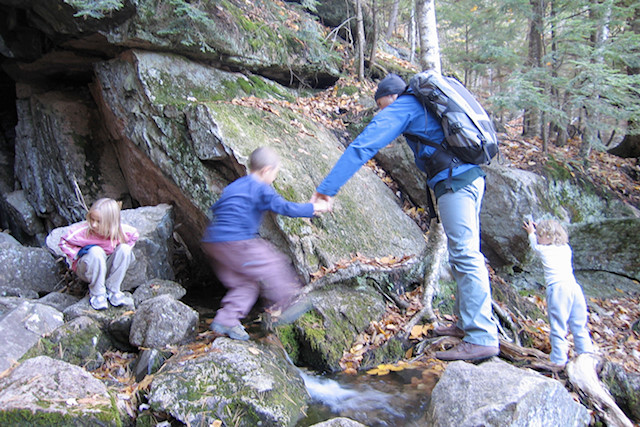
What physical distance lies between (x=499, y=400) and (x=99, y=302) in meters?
4.15

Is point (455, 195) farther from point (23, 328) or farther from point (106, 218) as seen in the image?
point (23, 328)

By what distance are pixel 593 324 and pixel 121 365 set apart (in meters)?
6.78

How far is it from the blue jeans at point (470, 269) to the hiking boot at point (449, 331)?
1.19 ft

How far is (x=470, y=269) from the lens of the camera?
3746 millimetres

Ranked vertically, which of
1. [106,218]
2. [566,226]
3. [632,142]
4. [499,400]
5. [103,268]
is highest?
[106,218]

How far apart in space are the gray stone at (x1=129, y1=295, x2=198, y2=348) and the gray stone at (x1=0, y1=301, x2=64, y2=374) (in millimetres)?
800

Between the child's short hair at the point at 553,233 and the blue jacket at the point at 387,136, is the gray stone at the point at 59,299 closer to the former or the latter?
the blue jacket at the point at 387,136

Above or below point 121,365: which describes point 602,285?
below

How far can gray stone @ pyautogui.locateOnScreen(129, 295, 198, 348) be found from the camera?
12.9 feet

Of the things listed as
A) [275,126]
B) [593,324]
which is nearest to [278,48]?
[275,126]

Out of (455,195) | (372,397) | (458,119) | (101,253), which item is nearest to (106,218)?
(101,253)

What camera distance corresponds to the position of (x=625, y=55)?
8180 millimetres

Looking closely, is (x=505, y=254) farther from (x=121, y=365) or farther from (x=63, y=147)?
(x=63, y=147)

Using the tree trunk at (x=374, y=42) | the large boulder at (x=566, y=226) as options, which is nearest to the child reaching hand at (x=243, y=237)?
the large boulder at (x=566, y=226)
